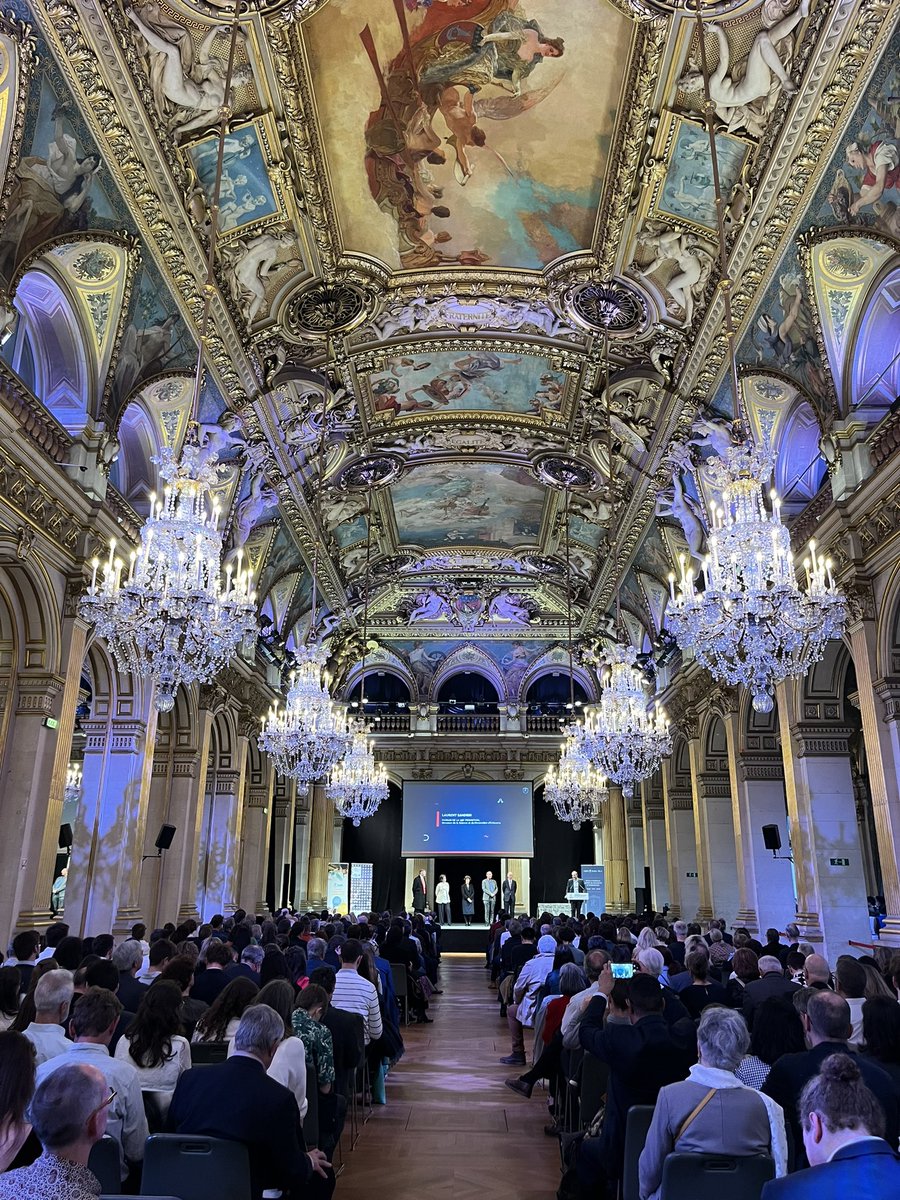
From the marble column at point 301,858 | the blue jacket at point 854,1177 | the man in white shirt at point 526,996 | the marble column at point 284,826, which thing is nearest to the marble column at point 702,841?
the man in white shirt at point 526,996

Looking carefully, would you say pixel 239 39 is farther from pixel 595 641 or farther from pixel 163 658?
pixel 595 641

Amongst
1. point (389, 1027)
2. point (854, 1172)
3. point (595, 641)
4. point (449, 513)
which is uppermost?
point (449, 513)

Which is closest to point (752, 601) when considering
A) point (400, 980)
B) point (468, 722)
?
point (400, 980)

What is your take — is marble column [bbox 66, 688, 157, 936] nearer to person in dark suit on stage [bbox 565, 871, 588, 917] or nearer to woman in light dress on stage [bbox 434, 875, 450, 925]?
person in dark suit on stage [bbox 565, 871, 588, 917]

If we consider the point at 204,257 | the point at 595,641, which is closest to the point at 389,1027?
the point at 204,257

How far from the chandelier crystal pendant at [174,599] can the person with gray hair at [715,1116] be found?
5.17m

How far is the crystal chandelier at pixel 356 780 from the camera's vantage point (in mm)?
18516

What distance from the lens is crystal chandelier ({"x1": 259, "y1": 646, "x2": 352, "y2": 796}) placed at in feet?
43.1

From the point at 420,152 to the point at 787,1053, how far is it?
9.38 m

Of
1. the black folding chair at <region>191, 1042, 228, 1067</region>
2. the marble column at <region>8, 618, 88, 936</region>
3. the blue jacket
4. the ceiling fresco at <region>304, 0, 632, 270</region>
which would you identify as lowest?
the black folding chair at <region>191, 1042, 228, 1067</region>

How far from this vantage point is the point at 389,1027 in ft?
26.0

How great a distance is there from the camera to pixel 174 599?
7.27 m

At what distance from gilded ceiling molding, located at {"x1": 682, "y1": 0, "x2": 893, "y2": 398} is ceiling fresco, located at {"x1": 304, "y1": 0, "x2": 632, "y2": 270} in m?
1.75

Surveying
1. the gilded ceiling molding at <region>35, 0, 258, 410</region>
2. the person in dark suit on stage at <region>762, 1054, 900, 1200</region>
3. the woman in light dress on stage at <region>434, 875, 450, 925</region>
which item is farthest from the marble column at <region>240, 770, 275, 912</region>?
the person in dark suit on stage at <region>762, 1054, 900, 1200</region>
